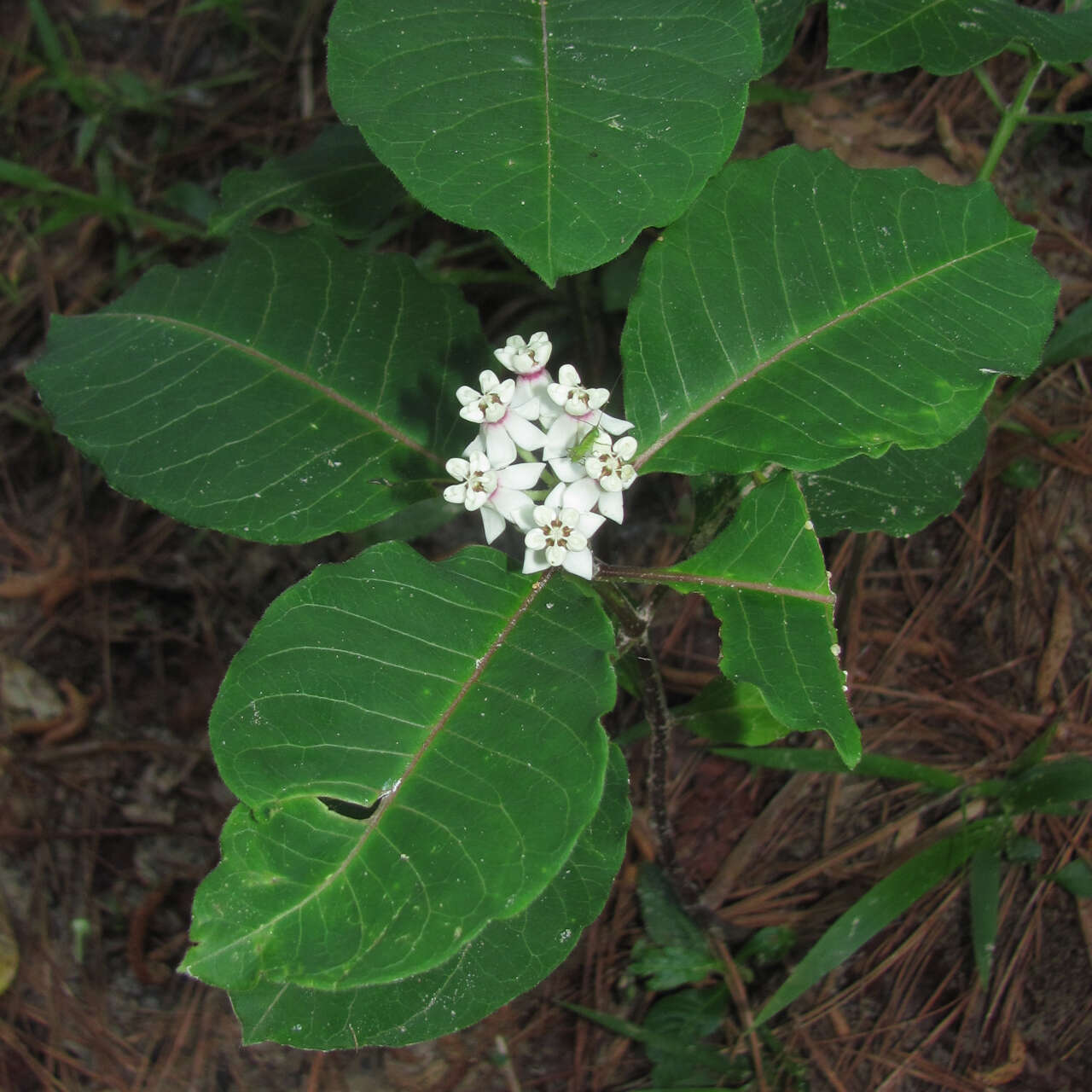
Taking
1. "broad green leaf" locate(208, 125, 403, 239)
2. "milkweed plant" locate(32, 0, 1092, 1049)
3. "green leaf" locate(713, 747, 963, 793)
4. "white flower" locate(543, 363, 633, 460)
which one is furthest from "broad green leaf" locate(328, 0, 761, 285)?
"green leaf" locate(713, 747, 963, 793)

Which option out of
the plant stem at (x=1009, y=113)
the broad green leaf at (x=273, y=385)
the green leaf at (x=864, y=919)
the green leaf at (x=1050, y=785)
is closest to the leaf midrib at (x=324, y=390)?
the broad green leaf at (x=273, y=385)

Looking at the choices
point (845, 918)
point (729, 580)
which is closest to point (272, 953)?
point (729, 580)

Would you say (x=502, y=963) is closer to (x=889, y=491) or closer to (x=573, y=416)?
(x=573, y=416)

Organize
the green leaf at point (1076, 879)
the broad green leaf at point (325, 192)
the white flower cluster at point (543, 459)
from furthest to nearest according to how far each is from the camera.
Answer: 1. the green leaf at point (1076, 879)
2. the broad green leaf at point (325, 192)
3. the white flower cluster at point (543, 459)

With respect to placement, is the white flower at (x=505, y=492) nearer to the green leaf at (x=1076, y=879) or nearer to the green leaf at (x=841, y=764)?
the green leaf at (x=841, y=764)

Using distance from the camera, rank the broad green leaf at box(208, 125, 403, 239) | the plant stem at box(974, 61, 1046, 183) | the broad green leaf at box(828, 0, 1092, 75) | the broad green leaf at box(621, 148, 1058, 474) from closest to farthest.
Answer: the broad green leaf at box(621, 148, 1058, 474) < the broad green leaf at box(828, 0, 1092, 75) < the plant stem at box(974, 61, 1046, 183) < the broad green leaf at box(208, 125, 403, 239)

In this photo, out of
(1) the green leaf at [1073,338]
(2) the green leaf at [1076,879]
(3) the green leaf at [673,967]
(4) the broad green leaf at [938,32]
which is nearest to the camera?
(4) the broad green leaf at [938,32]

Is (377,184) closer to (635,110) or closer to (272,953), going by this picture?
(635,110)

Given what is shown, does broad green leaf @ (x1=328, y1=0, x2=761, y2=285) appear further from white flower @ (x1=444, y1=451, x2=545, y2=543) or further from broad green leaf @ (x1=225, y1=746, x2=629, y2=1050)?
broad green leaf @ (x1=225, y1=746, x2=629, y2=1050)
